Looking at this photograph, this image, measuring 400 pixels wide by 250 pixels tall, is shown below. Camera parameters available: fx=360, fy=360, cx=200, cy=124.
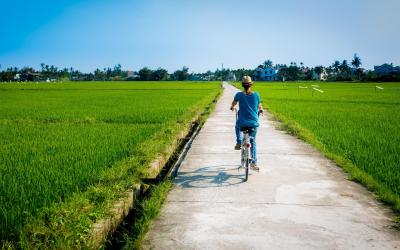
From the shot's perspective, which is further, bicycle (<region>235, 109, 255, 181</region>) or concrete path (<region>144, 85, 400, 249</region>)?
bicycle (<region>235, 109, 255, 181</region>)

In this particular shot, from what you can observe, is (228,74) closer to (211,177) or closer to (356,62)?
(356,62)

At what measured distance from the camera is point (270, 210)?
406 cm

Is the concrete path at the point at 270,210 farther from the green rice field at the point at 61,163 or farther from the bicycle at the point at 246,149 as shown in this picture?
the green rice field at the point at 61,163

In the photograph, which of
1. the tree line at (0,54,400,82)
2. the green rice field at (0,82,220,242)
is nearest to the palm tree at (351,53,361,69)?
the tree line at (0,54,400,82)

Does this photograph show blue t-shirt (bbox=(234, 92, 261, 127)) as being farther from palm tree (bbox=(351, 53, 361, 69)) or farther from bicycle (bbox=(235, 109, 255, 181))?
palm tree (bbox=(351, 53, 361, 69))

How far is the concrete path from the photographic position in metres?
3.30

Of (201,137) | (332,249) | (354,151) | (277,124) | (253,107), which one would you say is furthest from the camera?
(277,124)

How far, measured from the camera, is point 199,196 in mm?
4582

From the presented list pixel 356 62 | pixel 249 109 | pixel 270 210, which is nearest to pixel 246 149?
pixel 249 109

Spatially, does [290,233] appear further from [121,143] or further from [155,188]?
[121,143]

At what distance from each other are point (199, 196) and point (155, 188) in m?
0.64

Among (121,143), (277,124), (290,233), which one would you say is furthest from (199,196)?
(277,124)

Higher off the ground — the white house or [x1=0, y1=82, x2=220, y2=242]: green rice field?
the white house

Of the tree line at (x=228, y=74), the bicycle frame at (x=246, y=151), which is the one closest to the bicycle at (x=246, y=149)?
the bicycle frame at (x=246, y=151)
